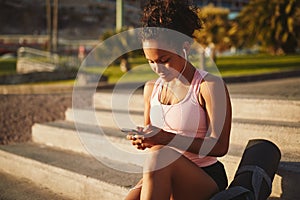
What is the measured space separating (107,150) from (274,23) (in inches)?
712

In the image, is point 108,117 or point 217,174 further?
point 108,117

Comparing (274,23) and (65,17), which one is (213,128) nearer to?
(274,23)

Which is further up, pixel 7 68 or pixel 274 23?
pixel 274 23

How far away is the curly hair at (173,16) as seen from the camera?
280 cm

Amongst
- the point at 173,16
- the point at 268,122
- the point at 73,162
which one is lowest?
the point at 73,162

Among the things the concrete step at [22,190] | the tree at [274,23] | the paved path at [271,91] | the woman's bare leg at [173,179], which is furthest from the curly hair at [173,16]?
the tree at [274,23]

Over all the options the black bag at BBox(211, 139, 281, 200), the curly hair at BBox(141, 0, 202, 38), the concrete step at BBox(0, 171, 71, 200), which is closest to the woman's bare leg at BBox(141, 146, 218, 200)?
the black bag at BBox(211, 139, 281, 200)

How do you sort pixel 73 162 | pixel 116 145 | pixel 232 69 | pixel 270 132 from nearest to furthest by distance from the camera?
pixel 270 132 → pixel 73 162 → pixel 116 145 → pixel 232 69

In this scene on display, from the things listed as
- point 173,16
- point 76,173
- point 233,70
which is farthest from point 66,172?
point 233,70

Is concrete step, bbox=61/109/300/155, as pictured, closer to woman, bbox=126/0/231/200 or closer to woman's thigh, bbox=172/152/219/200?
woman, bbox=126/0/231/200

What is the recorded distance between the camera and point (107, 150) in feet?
15.8

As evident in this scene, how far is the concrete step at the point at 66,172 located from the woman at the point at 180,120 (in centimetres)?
105

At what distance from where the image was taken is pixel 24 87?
36.2 feet

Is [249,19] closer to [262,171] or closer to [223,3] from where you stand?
[262,171]
